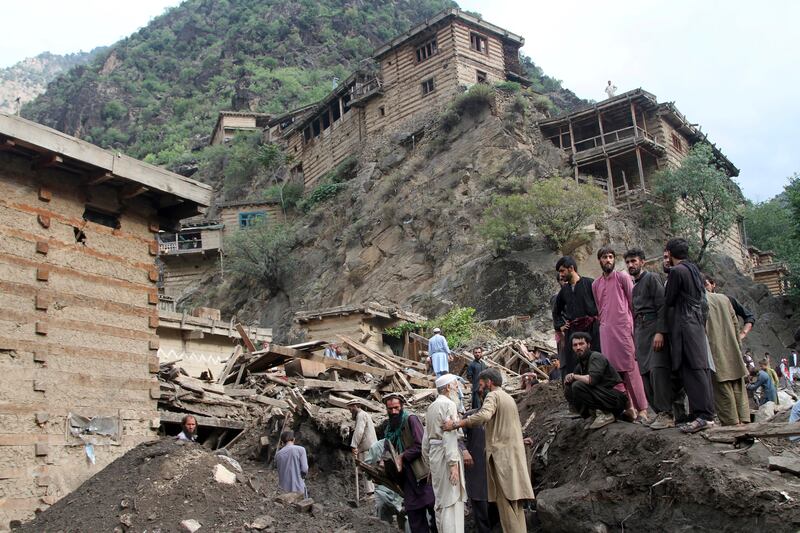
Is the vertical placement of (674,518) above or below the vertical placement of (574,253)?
below

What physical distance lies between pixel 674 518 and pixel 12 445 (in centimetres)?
798

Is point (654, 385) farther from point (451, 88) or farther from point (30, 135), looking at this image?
point (451, 88)

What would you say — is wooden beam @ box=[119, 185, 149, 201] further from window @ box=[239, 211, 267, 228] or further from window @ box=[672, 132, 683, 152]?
window @ box=[239, 211, 267, 228]

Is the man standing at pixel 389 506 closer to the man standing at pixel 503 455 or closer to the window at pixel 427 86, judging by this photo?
the man standing at pixel 503 455

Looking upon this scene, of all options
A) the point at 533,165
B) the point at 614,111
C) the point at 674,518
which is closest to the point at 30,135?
the point at 674,518

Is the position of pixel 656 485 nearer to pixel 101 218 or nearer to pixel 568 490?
pixel 568 490

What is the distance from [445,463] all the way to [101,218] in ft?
23.4

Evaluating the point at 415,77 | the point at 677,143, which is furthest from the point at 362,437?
the point at 415,77

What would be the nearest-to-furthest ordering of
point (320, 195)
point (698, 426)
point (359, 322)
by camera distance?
1. point (698, 426)
2. point (359, 322)
3. point (320, 195)

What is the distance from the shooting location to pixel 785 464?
673 cm

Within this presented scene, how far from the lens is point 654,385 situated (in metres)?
8.03

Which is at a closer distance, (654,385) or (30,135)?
(654,385)

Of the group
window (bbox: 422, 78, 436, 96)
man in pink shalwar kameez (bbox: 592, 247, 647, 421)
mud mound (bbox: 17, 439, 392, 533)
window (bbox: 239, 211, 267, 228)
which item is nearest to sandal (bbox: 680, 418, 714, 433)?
man in pink shalwar kameez (bbox: 592, 247, 647, 421)

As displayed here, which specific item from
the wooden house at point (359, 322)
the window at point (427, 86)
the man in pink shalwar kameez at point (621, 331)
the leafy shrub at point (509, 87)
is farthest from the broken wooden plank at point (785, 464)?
the window at point (427, 86)
